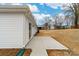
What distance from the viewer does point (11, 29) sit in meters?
7.32

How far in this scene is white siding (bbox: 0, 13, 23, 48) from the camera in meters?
7.20

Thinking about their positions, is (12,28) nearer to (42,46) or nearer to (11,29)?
(11,29)

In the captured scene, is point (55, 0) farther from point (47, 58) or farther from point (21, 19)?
point (21, 19)

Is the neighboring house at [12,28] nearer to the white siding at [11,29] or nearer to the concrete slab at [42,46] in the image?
the white siding at [11,29]

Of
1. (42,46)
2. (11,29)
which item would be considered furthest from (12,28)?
(42,46)

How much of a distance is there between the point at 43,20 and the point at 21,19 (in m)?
0.93

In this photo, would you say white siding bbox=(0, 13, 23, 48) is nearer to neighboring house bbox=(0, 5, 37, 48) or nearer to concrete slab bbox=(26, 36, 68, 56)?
neighboring house bbox=(0, 5, 37, 48)

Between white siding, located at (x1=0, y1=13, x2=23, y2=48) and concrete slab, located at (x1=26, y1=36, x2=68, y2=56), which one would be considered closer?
concrete slab, located at (x1=26, y1=36, x2=68, y2=56)

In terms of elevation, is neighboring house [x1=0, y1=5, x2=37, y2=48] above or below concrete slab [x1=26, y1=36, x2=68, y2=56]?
above

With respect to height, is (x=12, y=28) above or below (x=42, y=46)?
above

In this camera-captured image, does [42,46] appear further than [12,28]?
Yes

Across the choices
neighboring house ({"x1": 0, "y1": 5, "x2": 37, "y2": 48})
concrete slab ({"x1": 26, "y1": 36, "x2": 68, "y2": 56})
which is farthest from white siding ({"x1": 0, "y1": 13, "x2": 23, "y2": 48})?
concrete slab ({"x1": 26, "y1": 36, "x2": 68, "y2": 56})

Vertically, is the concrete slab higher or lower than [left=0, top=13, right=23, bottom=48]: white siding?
lower

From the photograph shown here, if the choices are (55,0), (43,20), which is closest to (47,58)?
(55,0)
